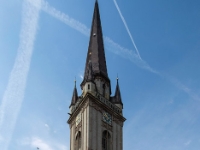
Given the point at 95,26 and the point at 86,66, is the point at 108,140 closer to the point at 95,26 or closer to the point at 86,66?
the point at 86,66

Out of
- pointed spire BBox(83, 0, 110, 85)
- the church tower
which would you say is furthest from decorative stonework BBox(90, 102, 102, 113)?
pointed spire BBox(83, 0, 110, 85)

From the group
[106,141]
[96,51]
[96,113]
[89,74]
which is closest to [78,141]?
[106,141]

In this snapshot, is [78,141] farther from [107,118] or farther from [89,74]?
[89,74]

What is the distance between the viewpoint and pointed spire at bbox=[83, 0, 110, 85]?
72.3m

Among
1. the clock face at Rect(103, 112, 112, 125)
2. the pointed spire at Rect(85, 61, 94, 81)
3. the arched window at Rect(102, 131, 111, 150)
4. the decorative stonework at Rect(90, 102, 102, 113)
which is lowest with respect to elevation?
the arched window at Rect(102, 131, 111, 150)

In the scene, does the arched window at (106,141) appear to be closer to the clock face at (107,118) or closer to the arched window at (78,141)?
the clock face at (107,118)

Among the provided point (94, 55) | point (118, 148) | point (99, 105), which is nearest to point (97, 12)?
point (94, 55)

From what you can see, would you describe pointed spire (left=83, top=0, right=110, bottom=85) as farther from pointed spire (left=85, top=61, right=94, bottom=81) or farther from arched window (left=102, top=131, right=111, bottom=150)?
arched window (left=102, top=131, right=111, bottom=150)

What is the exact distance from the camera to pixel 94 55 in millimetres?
75062

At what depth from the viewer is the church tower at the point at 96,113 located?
62.4m

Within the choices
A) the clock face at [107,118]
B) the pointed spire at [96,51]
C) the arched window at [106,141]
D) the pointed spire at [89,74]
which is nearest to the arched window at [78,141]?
the arched window at [106,141]

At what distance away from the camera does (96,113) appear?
A: 211ft

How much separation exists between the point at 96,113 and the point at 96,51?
1477 cm

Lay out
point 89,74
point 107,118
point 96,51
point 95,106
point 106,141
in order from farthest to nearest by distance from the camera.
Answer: point 96,51
point 89,74
point 107,118
point 95,106
point 106,141
